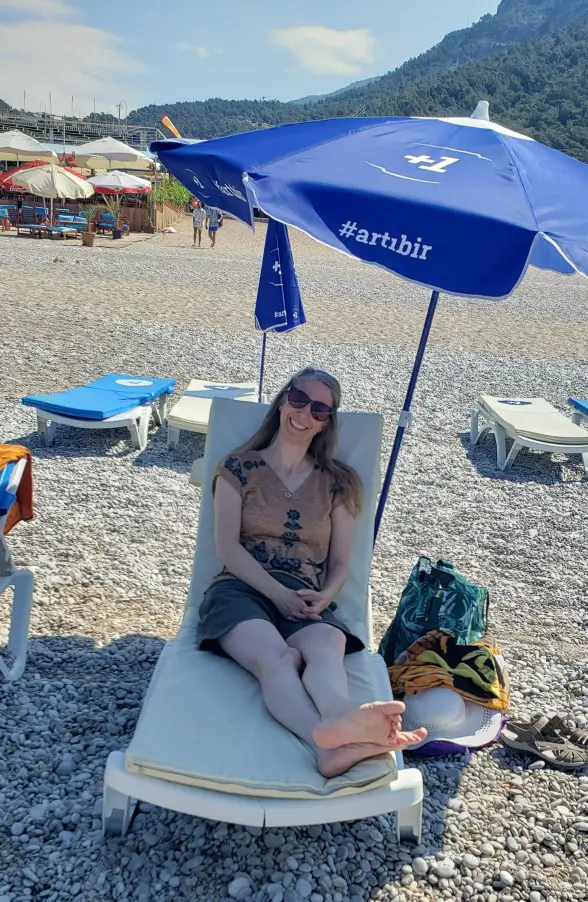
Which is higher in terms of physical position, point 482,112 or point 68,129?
point 68,129

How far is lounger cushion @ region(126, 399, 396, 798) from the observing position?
6.94 feet

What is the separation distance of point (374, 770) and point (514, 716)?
4.06 feet

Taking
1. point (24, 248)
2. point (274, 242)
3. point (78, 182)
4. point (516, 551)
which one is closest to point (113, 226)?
point (78, 182)

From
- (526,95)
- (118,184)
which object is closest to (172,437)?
(118,184)

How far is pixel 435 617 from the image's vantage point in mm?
3174

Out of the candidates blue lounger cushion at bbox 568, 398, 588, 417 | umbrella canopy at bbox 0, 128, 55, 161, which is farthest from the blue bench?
blue lounger cushion at bbox 568, 398, 588, 417

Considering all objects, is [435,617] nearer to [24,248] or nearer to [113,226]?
[24,248]

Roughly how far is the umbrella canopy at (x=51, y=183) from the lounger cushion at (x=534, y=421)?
1665 cm

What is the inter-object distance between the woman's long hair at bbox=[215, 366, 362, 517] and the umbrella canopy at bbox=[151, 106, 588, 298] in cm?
72

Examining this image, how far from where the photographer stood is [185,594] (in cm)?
395

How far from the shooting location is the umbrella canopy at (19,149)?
80.4 ft

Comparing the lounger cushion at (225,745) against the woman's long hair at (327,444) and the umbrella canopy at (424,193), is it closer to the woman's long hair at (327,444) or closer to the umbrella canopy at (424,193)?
the woman's long hair at (327,444)

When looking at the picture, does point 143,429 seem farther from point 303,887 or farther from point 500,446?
point 303,887

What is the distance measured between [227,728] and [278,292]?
3.77m
